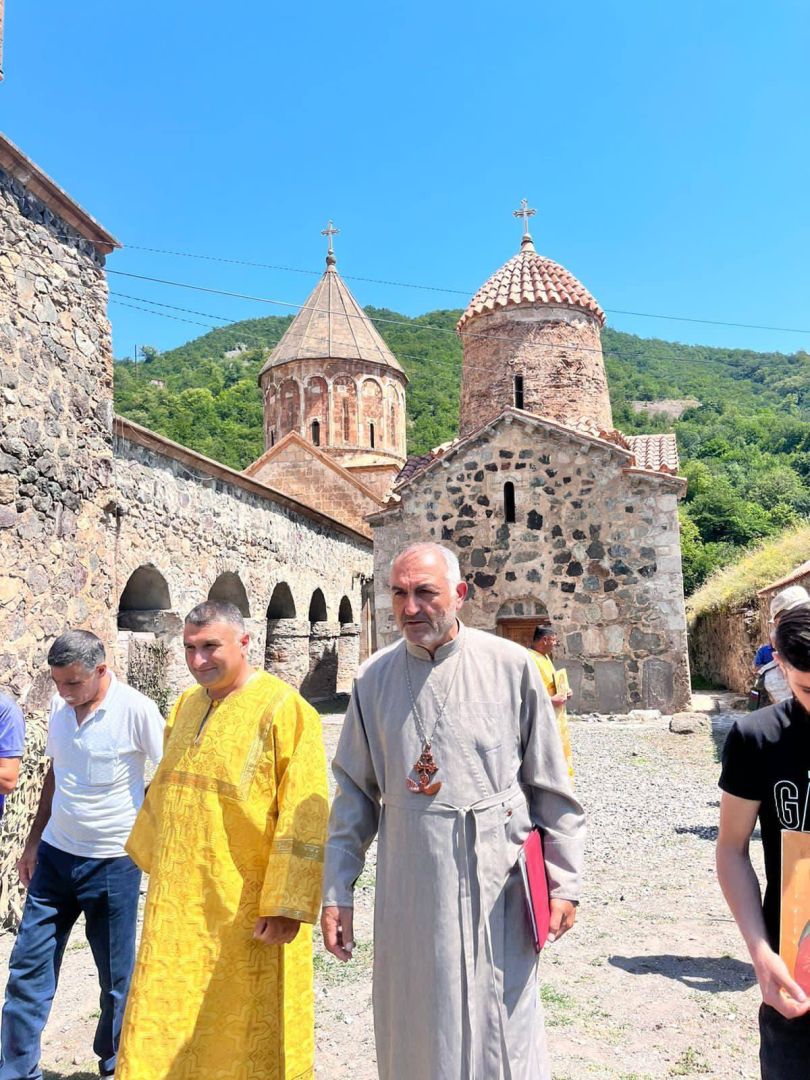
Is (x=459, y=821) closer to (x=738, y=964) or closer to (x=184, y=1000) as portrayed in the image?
(x=184, y=1000)

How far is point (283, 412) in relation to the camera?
23047 millimetres

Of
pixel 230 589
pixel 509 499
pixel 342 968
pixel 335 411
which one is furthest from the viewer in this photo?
pixel 335 411

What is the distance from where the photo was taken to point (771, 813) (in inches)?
71.3

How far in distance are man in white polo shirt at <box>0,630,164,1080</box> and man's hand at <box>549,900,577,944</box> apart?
1.51 m

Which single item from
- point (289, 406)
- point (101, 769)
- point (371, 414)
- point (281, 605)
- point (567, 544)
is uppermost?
point (289, 406)

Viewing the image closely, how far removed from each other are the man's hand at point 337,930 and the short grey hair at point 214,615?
882mm

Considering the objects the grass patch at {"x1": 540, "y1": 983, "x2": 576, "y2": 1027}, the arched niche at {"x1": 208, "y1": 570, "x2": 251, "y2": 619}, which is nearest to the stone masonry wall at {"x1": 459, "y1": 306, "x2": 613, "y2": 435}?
the arched niche at {"x1": 208, "y1": 570, "x2": 251, "y2": 619}

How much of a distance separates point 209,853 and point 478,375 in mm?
15151

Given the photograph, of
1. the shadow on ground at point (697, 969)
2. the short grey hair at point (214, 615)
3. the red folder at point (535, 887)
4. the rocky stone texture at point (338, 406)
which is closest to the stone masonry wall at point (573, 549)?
the shadow on ground at point (697, 969)

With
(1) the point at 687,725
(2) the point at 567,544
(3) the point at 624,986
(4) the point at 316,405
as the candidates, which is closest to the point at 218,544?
(2) the point at 567,544

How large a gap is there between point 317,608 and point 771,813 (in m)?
15.3

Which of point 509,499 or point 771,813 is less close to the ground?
point 509,499

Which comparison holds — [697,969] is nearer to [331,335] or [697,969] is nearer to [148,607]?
[148,607]

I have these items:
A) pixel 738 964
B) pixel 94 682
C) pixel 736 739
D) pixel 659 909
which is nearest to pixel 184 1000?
pixel 94 682
